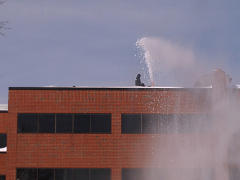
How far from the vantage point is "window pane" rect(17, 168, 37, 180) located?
29.6 meters

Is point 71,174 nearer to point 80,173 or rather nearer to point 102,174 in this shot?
point 80,173

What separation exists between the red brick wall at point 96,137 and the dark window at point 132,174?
1.07 ft

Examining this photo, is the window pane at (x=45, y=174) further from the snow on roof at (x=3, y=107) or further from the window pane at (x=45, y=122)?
the snow on roof at (x=3, y=107)

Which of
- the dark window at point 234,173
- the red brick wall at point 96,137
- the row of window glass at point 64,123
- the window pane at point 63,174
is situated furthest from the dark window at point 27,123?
the dark window at point 234,173

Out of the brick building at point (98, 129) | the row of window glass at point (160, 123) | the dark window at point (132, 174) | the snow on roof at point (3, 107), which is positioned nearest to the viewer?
the dark window at point (132, 174)

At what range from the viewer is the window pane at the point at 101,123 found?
97.8 ft

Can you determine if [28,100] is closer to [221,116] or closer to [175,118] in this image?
[175,118]

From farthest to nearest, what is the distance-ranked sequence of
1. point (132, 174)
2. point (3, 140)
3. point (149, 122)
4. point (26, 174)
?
point (3, 140)
point (149, 122)
point (26, 174)
point (132, 174)

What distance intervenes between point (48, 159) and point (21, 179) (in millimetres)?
2333

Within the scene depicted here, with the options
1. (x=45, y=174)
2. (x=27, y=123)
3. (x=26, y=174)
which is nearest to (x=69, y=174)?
(x=45, y=174)

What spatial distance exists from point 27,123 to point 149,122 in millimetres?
8515

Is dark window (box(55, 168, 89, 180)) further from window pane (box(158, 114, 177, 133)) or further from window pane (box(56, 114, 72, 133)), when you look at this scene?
window pane (box(158, 114, 177, 133))

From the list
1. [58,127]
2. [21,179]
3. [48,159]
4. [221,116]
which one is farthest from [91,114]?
[221,116]

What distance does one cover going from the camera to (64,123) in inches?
1178
